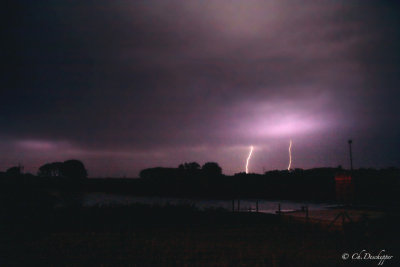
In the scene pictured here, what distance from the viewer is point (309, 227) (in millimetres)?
22812

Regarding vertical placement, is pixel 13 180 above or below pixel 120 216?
above

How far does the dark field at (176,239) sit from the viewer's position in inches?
546

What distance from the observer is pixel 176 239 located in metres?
18.9

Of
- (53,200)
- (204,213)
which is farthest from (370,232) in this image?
(53,200)

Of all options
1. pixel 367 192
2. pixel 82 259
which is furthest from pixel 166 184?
pixel 82 259

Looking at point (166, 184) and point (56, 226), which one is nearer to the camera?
point (56, 226)

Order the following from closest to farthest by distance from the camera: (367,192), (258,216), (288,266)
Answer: (288,266), (258,216), (367,192)

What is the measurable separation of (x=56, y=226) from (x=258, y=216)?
1697 cm

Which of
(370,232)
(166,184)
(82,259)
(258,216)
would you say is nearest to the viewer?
(82,259)

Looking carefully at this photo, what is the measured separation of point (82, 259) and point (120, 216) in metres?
13.7

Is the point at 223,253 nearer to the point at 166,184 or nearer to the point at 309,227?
the point at 309,227

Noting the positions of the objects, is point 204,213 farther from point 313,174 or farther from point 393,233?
point 313,174

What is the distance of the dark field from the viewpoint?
546 inches

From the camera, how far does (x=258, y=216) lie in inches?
1153
